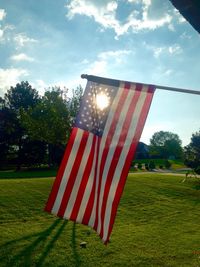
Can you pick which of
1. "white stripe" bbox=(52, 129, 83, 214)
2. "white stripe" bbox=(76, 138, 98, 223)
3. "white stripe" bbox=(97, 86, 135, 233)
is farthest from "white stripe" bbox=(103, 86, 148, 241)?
"white stripe" bbox=(52, 129, 83, 214)

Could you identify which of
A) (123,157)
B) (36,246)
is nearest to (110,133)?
(123,157)

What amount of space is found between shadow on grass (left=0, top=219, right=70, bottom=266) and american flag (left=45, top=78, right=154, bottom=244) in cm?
337

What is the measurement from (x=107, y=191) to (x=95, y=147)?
0.70 metres

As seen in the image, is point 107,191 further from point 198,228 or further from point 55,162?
point 55,162

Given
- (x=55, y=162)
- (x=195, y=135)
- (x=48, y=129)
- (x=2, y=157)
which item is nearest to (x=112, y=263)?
(x=48, y=129)

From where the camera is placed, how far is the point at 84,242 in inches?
348

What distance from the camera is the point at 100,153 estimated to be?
4.54m

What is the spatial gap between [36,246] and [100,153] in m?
5.07

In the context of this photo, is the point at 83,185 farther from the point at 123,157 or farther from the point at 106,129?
the point at 106,129

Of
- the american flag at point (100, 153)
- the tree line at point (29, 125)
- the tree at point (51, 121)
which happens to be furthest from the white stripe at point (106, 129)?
the tree line at point (29, 125)

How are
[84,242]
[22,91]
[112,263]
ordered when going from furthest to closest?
[22,91]
[84,242]
[112,263]

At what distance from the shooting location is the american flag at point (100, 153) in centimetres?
437

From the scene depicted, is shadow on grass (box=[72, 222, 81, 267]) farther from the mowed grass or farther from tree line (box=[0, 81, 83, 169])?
tree line (box=[0, 81, 83, 169])

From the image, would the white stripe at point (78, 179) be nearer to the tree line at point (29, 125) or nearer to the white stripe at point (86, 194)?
the white stripe at point (86, 194)
